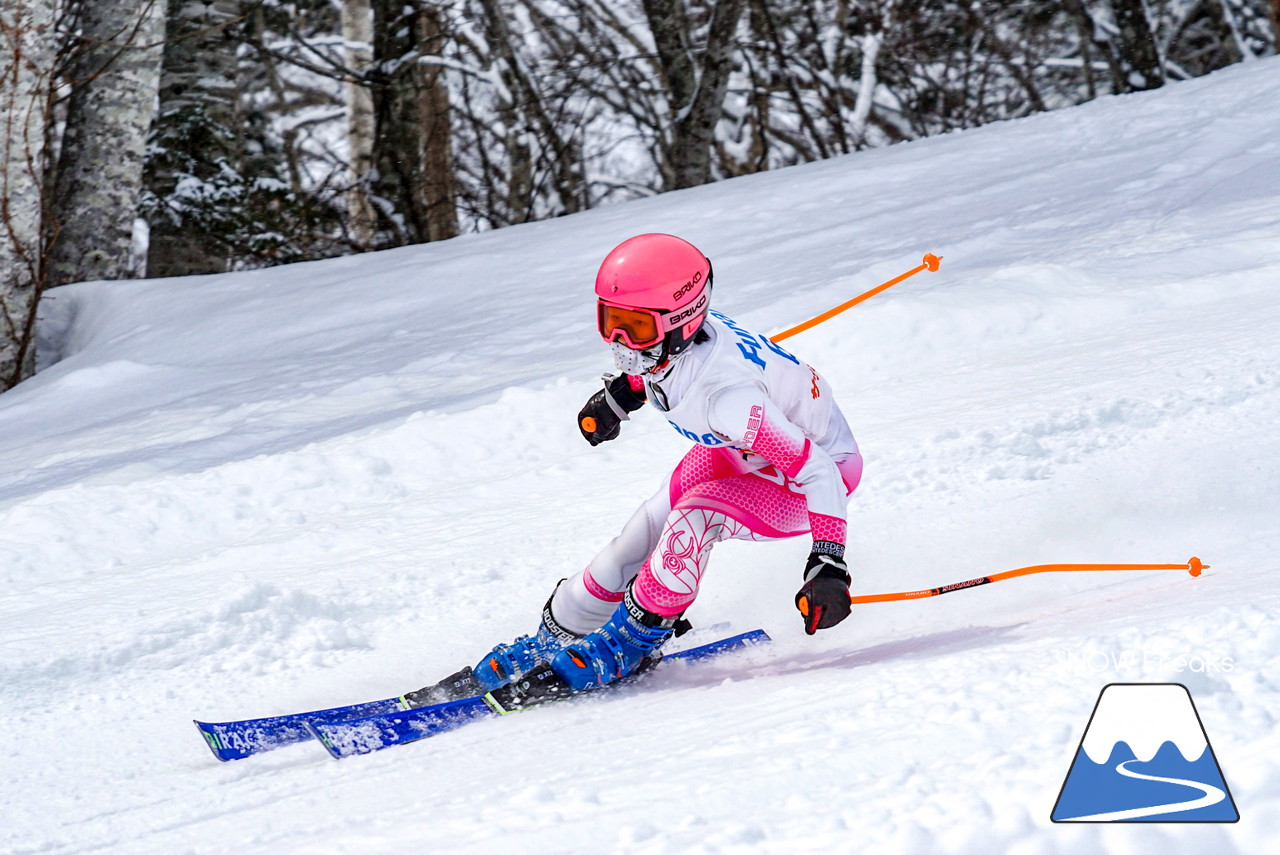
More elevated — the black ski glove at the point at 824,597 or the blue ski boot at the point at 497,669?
the black ski glove at the point at 824,597

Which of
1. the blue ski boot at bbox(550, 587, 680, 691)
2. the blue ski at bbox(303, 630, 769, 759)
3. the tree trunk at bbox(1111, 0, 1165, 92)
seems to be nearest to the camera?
the blue ski at bbox(303, 630, 769, 759)

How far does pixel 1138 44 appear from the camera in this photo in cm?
1024

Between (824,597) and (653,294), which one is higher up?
(653,294)

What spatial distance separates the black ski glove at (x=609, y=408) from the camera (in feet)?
10.1

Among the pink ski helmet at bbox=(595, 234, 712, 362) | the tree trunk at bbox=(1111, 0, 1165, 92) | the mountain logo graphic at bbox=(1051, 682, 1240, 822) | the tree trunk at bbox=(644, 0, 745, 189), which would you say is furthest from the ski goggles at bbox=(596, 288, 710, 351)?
the tree trunk at bbox=(1111, 0, 1165, 92)

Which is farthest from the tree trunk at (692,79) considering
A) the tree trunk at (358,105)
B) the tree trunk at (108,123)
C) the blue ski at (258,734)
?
the blue ski at (258,734)

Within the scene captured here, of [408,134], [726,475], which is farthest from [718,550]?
[408,134]

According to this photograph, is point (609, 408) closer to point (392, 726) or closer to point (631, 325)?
point (631, 325)

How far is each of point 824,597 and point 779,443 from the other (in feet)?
1.34

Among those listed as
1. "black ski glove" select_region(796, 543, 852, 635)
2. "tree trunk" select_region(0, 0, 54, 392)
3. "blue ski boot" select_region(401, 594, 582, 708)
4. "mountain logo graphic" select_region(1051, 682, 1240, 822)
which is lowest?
"mountain logo graphic" select_region(1051, 682, 1240, 822)

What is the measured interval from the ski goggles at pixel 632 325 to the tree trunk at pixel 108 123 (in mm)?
5425

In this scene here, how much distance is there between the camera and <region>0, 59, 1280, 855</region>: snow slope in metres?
1.72

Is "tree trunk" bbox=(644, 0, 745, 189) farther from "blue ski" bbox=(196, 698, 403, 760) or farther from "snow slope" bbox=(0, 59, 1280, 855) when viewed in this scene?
"blue ski" bbox=(196, 698, 403, 760)

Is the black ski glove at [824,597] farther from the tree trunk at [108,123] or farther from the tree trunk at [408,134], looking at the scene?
the tree trunk at [408,134]
